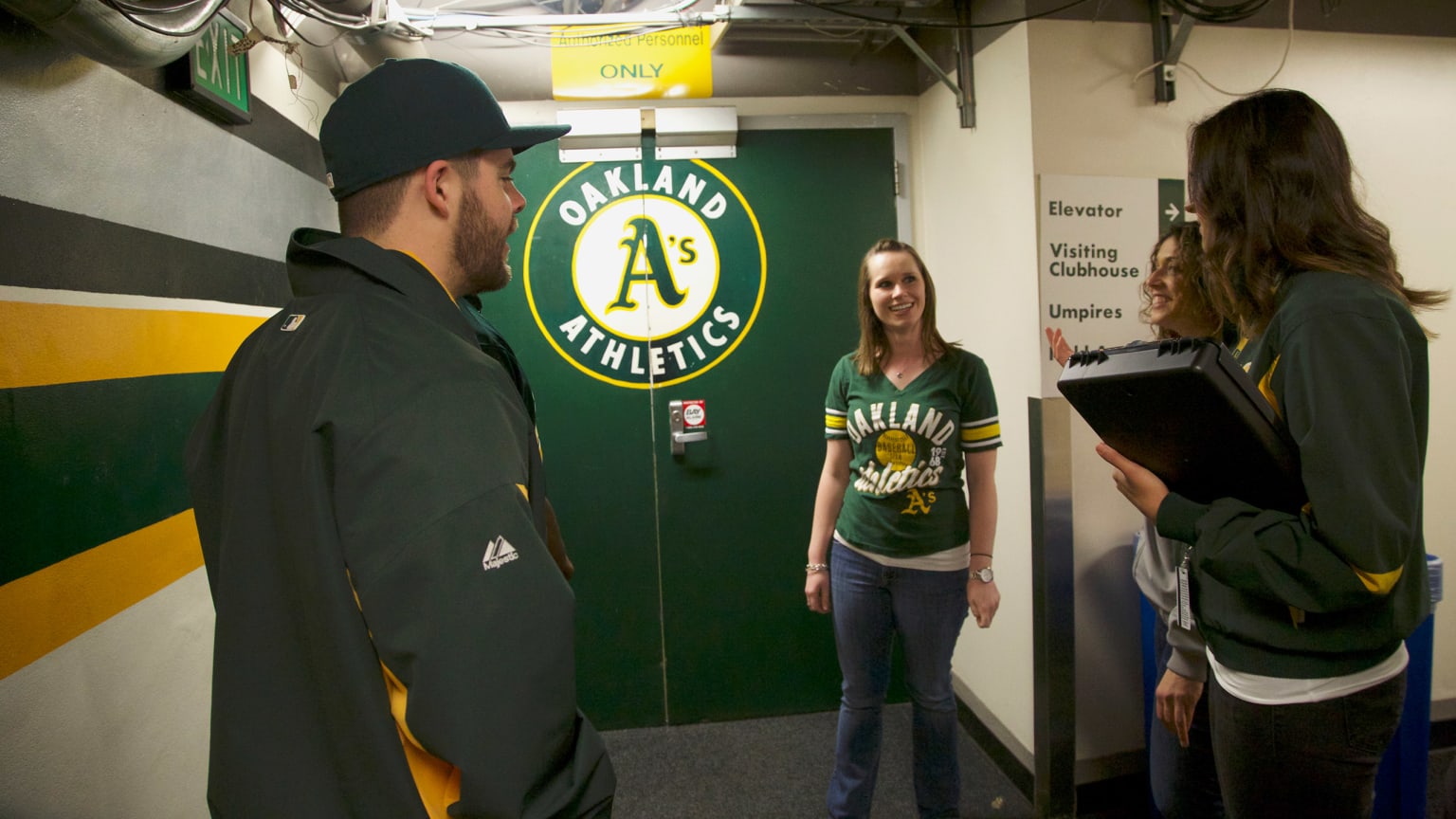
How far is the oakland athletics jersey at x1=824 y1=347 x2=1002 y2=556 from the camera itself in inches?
79.2

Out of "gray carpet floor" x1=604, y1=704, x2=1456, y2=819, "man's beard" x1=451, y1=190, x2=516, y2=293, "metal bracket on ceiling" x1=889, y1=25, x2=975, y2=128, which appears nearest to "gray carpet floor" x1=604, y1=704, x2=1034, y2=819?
"gray carpet floor" x1=604, y1=704, x2=1456, y2=819

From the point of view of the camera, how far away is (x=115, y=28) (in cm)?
119

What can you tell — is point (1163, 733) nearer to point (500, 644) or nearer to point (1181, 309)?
point (1181, 309)

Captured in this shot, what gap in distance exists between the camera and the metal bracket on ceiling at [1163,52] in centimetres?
222

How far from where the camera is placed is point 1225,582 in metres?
1.10

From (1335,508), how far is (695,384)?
2.13 meters

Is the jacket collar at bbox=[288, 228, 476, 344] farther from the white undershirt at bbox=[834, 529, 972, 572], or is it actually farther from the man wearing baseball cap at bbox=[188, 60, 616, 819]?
the white undershirt at bbox=[834, 529, 972, 572]

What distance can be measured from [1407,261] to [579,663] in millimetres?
3021

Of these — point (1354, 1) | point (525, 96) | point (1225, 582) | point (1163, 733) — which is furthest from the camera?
point (525, 96)

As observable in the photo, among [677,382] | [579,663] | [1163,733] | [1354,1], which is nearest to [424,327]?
[1163,733]

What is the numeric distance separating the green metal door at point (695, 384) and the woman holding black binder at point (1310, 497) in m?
1.79

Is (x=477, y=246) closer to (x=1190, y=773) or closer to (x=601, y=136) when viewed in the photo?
(x=1190, y=773)

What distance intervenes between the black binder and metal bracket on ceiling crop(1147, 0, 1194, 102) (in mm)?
1467

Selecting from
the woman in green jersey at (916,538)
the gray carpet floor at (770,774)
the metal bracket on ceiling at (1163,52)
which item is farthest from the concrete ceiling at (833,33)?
the gray carpet floor at (770,774)
